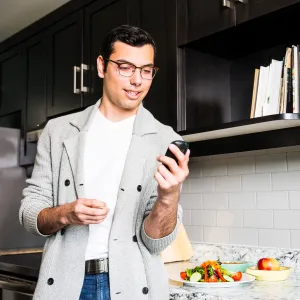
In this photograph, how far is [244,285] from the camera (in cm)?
178

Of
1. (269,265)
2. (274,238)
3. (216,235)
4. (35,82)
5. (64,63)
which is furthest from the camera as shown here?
(35,82)

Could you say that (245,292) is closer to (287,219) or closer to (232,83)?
(287,219)

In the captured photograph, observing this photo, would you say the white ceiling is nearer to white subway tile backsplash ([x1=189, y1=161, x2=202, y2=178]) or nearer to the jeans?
white subway tile backsplash ([x1=189, y1=161, x2=202, y2=178])

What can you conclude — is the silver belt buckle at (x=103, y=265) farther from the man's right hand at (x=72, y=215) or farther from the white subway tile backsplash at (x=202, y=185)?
the white subway tile backsplash at (x=202, y=185)

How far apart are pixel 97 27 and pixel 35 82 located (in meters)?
0.70

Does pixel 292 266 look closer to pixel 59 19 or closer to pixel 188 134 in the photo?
pixel 188 134

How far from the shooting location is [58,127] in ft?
5.07

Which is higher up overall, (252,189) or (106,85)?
(106,85)

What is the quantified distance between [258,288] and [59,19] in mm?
1977

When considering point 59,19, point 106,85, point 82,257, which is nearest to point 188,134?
point 106,85

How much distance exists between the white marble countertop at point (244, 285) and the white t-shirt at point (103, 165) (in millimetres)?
420

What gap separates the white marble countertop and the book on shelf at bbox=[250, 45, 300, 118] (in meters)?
0.64

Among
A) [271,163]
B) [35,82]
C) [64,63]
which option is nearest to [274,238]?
[271,163]

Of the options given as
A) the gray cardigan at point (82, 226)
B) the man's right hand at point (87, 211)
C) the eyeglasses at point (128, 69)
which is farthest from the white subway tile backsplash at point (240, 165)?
the man's right hand at point (87, 211)
